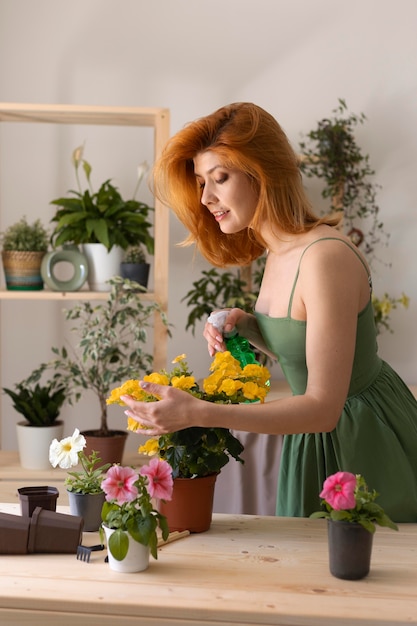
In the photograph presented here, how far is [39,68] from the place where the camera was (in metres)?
3.87

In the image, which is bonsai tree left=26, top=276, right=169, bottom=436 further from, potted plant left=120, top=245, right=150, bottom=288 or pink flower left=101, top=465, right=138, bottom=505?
pink flower left=101, top=465, right=138, bottom=505

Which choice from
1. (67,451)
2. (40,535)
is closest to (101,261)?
(67,451)

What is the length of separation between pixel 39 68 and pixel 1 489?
1910 millimetres

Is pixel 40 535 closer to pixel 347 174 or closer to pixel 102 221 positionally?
pixel 102 221

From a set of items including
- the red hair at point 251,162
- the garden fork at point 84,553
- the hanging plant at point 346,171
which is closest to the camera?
the garden fork at point 84,553

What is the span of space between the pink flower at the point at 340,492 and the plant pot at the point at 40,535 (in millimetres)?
465

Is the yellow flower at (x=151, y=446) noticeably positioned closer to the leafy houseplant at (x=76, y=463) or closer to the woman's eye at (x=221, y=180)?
the leafy houseplant at (x=76, y=463)

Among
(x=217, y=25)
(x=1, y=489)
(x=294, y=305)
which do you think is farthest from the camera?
(x=217, y=25)

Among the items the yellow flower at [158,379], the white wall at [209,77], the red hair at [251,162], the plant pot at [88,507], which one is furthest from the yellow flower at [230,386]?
the white wall at [209,77]

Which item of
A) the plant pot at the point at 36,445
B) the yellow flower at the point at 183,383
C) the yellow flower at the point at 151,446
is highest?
the yellow flower at the point at 183,383

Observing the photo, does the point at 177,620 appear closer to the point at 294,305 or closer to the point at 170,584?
the point at 170,584

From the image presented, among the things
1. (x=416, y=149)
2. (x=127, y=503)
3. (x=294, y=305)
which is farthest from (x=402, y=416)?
(x=416, y=149)

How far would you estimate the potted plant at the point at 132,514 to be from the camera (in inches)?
55.2

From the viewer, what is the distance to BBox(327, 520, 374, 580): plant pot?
4.50 feet
